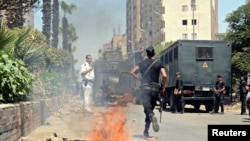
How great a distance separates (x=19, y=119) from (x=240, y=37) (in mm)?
27918

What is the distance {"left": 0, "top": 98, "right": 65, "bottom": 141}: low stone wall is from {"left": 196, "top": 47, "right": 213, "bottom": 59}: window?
9937 mm

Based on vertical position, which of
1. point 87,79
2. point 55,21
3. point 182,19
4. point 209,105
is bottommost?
point 209,105

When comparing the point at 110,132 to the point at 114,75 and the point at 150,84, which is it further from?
the point at 114,75

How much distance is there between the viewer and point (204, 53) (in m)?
21.6

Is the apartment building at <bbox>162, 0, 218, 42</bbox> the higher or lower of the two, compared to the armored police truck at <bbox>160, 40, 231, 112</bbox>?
higher

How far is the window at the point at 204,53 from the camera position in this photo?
21516 millimetres

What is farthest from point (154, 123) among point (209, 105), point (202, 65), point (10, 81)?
point (209, 105)

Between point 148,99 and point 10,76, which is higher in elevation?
point 10,76

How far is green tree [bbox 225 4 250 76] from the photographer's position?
108ft

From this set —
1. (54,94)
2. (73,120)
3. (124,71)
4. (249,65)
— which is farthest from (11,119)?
(249,65)

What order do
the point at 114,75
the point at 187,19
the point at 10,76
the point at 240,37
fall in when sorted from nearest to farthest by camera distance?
the point at 10,76 → the point at 114,75 → the point at 240,37 → the point at 187,19

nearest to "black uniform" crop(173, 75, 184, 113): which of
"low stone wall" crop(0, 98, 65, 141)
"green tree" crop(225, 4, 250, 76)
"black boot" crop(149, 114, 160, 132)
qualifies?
"low stone wall" crop(0, 98, 65, 141)

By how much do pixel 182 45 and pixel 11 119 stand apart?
13.7 m

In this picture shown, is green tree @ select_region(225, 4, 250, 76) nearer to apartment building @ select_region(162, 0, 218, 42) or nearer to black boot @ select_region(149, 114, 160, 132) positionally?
black boot @ select_region(149, 114, 160, 132)
